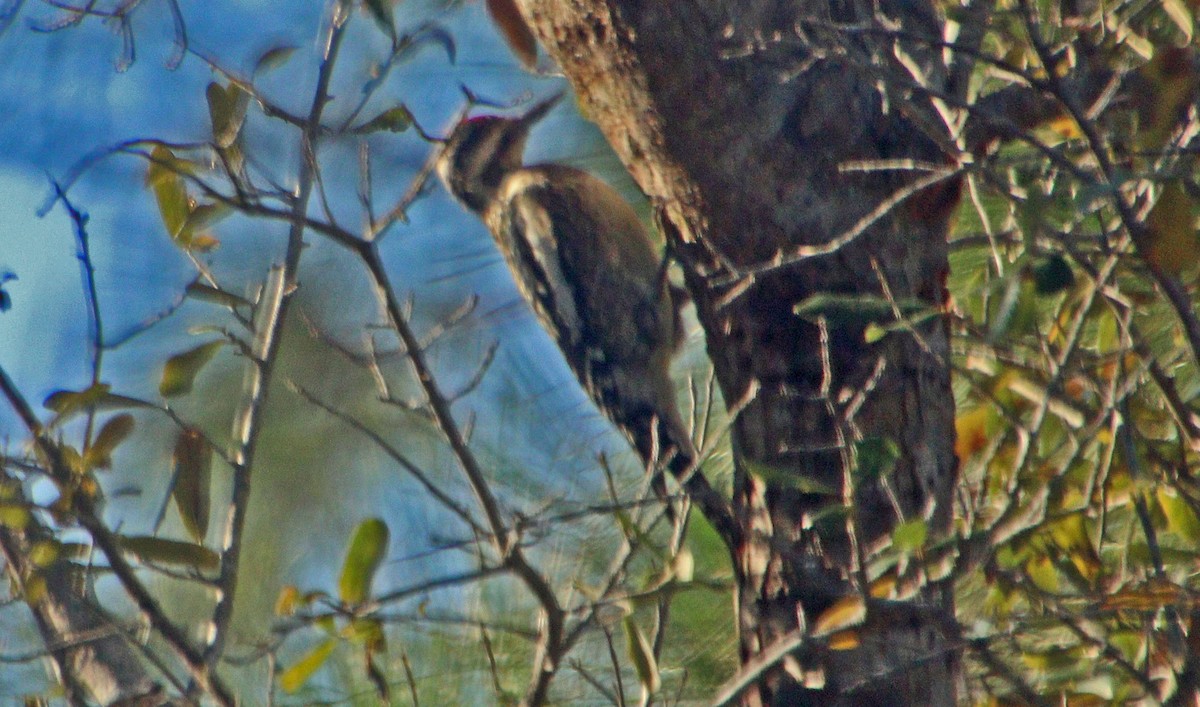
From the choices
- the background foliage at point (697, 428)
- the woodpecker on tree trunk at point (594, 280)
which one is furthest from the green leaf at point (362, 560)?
the woodpecker on tree trunk at point (594, 280)

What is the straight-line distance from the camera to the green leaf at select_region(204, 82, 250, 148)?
1.70 meters

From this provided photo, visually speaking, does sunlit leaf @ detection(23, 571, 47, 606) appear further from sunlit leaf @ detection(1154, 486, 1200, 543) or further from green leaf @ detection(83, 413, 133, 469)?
sunlit leaf @ detection(1154, 486, 1200, 543)

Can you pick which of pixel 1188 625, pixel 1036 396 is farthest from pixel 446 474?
pixel 1188 625

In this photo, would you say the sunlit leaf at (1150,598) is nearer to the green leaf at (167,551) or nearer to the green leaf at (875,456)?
the green leaf at (875,456)

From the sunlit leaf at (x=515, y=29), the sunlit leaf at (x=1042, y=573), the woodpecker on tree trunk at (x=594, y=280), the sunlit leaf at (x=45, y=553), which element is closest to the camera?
the sunlit leaf at (x=45, y=553)

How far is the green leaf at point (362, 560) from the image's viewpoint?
1.51 meters

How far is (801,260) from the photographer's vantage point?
1714mm

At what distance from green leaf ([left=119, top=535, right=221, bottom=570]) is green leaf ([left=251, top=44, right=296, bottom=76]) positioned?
0.67 meters

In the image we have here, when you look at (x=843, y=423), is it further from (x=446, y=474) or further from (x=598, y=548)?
(x=446, y=474)

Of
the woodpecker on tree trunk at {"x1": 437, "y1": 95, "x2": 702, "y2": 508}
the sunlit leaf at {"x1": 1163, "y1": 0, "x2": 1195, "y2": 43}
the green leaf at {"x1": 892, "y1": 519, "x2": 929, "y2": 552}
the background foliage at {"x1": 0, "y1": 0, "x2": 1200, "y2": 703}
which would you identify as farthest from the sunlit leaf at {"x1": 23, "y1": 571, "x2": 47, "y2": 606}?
the sunlit leaf at {"x1": 1163, "y1": 0, "x2": 1195, "y2": 43}

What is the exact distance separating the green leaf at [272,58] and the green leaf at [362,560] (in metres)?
0.71

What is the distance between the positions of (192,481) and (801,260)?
35.3 inches

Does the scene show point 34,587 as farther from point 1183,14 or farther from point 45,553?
point 1183,14

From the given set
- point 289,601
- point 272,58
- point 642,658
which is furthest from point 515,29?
point 642,658
